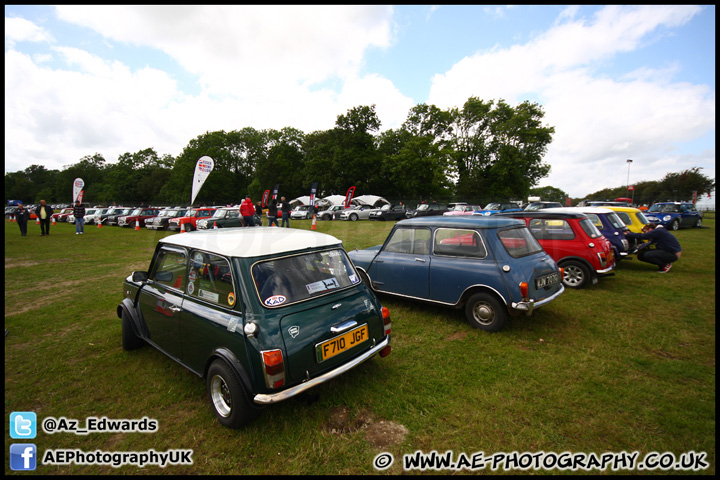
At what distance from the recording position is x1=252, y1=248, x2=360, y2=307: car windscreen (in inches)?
116

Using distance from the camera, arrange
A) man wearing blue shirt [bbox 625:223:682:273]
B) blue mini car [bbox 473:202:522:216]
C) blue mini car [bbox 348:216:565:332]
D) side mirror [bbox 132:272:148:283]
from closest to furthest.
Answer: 1. side mirror [bbox 132:272:148:283]
2. blue mini car [bbox 348:216:565:332]
3. man wearing blue shirt [bbox 625:223:682:273]
4. blue mini car [bbox 473:202:522:216]

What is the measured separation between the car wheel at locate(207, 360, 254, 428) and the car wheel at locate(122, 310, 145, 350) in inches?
80.2

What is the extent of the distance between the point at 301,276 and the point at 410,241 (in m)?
2.78

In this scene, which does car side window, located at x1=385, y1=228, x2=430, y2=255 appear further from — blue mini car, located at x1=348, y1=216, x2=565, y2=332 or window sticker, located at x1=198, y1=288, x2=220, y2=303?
window sticker, located at x1=198, y1=288, x2=220, y2=303

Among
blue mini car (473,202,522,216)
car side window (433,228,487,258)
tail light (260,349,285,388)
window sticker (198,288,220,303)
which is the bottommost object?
tail light (260,349,285,388)

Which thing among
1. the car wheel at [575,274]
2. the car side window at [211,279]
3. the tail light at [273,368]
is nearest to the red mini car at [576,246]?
the car wheel at [575,274]

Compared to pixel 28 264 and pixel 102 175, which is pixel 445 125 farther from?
pixel 102 175

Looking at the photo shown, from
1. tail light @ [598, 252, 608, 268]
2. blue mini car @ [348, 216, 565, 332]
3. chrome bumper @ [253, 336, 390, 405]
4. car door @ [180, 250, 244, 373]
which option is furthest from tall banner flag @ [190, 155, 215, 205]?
tail light @ [598, 252, 608, 268]

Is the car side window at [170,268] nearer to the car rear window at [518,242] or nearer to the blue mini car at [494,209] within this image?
the car rear window at [518,242]

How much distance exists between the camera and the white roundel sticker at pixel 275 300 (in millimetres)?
2859

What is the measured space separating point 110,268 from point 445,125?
163ft

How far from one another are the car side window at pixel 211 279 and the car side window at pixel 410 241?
3280 millimetres

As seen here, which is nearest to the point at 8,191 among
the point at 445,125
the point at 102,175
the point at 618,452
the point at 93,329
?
the point at 102,175

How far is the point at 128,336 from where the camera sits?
423 centimetres
